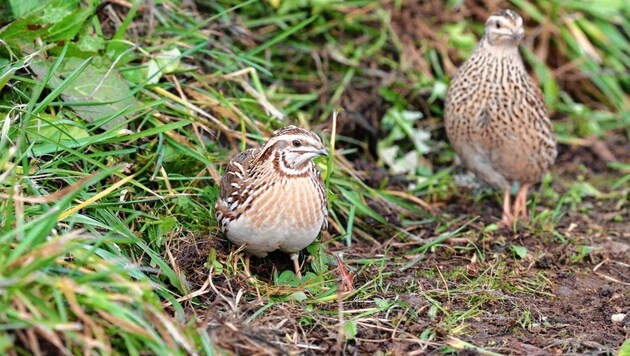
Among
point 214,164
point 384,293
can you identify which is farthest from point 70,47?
point 384,293

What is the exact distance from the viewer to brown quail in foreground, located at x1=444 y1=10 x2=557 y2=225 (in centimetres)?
645

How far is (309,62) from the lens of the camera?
308 inches

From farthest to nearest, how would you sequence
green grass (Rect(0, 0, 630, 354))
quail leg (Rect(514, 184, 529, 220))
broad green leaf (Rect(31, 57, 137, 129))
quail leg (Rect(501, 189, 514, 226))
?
quail leg (Rect(514, 184, 529, 220)), quail leg (Rect(501, 189, 514, 226)), broad green leaf (Rect(31, 57, 137, 129)), green grass (Rect(0, 0, 630, 354))

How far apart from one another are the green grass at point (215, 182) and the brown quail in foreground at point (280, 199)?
0.25 meters

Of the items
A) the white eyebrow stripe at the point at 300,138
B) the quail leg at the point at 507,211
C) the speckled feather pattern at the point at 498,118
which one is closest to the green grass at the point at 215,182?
the quail leg at the point at 507,211

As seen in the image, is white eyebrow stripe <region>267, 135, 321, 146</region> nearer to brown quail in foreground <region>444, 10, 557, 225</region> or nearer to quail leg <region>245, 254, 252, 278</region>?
quail leg <region>245, 254, 252, 278</region>

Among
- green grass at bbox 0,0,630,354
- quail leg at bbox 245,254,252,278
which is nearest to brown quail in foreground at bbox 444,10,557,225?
green grass at bbox 0,0,630,354

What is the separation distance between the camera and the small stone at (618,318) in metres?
4.94

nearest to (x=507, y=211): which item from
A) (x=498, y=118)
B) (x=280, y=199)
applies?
(x=498, y=118)

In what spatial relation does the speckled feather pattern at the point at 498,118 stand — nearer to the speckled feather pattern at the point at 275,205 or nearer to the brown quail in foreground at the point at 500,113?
the brown quail in foreground at the point at 500,113

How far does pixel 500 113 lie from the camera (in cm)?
642

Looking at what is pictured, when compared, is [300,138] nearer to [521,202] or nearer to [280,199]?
[280,199]

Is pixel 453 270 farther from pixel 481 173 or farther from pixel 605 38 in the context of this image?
pixel 605 38

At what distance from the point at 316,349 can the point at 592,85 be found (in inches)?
222
